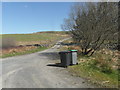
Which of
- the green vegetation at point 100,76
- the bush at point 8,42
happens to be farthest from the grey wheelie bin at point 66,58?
the bush at point 8,42

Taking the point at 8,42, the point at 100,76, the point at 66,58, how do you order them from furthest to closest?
the point at 8,42, the point at 66,58, the point at 100,76

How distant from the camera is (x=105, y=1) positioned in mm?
16672

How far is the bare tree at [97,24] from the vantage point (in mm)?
16438

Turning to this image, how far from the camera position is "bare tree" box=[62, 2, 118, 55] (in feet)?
53.9

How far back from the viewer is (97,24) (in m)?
16.6

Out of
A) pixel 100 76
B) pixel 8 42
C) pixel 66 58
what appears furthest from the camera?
pixel 8 42

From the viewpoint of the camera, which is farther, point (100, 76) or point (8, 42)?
point (8, 42)

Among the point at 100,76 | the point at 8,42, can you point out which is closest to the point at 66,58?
the point at 100,76

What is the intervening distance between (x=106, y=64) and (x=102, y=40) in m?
7.38

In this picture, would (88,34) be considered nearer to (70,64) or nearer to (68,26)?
(68,26)

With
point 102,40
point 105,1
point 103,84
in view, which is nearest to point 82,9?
point 105,1

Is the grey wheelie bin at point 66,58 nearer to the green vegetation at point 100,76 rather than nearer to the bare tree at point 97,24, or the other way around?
the green vegetation at point 100,76

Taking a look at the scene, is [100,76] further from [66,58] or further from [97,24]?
[97,24]

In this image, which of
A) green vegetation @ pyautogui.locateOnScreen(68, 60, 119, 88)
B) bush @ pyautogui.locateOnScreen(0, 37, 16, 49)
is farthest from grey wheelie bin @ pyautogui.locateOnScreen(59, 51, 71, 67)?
bush @ pyautogui.locateOnScreen(0, 37, 16, 49)
